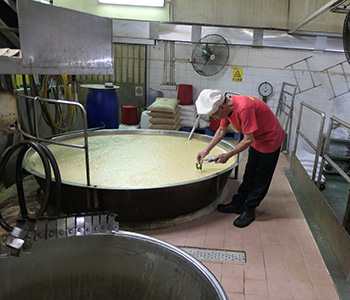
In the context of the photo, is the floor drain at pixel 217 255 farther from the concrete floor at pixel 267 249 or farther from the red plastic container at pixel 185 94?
the red plastic container at pixel 185 94

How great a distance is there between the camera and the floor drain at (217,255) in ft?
7.27

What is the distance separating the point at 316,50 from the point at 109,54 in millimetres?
4743

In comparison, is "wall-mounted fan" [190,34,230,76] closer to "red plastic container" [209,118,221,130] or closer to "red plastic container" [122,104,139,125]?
"red plastic container" [209,118,221,130]

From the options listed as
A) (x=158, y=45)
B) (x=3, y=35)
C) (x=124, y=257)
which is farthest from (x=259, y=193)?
(x=158, y=45)

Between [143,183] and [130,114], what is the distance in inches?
130

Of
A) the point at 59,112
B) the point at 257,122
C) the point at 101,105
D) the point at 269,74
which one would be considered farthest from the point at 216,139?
the point at 269,74

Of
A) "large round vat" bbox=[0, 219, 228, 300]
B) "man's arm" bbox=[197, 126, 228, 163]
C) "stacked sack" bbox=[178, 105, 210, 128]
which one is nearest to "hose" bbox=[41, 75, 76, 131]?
"stacked sack" bbox=[178, 105, 210, 128]

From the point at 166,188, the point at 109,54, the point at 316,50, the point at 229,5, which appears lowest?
the point at 166,188

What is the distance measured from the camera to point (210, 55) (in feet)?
18.1

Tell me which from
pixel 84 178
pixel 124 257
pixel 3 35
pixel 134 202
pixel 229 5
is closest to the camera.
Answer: pixel 124 257

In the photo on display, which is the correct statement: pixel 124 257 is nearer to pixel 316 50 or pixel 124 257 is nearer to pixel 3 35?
pixel 3 35

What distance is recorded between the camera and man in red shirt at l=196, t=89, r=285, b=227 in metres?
2.26

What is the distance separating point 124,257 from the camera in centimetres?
126

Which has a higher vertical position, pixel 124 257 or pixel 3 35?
pixel 3 35
